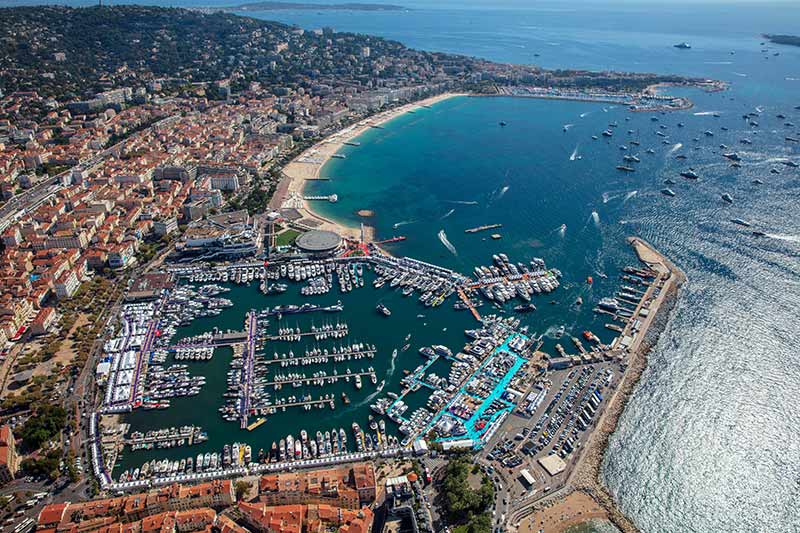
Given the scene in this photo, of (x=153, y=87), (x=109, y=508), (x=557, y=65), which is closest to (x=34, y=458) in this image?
(x=109, y=508)

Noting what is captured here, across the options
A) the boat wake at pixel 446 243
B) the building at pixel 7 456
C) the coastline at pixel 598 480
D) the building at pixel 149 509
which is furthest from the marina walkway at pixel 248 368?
the boat wake at pixel 446 243

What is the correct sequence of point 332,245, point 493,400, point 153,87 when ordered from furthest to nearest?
point 153,87, point 332,245, point 493,400

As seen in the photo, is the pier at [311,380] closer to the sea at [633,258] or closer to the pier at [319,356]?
the sea at [633,258]

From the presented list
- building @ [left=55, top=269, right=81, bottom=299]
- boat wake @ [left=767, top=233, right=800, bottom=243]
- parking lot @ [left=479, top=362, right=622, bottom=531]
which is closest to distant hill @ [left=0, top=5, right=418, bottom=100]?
building @ [left=55, top=269, right=81, bottom=299]

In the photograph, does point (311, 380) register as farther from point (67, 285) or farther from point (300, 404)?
point (67, 285)

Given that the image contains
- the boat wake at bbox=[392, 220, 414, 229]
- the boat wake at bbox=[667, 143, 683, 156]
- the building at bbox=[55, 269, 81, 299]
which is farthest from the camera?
the boat wake at bbox=[667, 143, 683, 156]

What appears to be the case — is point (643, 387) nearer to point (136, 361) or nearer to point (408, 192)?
point (136, 361)

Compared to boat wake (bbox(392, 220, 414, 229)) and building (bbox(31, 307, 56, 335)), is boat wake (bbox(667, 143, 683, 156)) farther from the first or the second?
building (bbox(31, 307, 56, 335))

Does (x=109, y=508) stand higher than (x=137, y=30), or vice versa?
(x=137, y=30)
